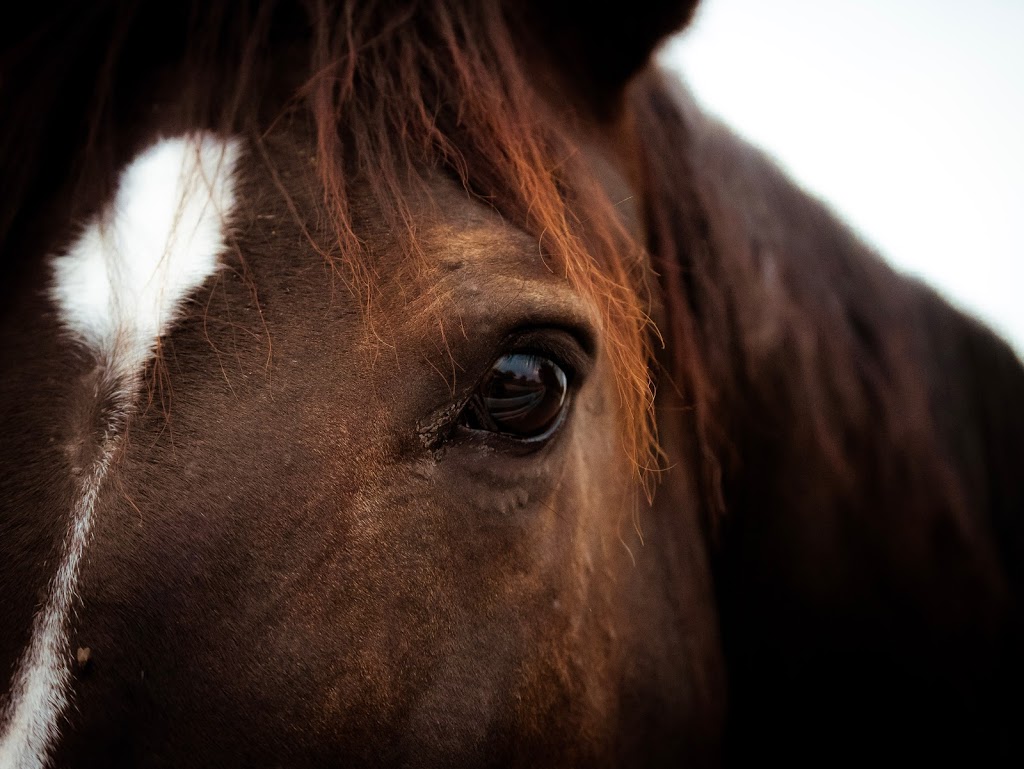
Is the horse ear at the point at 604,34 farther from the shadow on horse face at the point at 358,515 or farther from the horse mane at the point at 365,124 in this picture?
the shadow on horse face at the point at 358,515

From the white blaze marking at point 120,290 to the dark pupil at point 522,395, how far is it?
412 mm

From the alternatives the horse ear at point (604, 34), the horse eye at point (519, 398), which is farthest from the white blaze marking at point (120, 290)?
the horse ear at point (604, 34)

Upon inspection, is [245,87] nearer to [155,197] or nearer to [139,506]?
[155,197]

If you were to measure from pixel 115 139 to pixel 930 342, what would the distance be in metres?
2.11

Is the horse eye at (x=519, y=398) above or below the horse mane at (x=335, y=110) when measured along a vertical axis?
below

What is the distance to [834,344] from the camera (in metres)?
1.85

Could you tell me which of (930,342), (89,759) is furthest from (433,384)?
(930,342)

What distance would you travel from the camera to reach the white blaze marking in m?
0.80

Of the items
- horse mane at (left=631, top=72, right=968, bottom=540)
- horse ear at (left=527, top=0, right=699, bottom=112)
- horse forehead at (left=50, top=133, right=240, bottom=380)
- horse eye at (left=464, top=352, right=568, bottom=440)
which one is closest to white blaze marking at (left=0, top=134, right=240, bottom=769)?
horse forehead at (left=50, top=133, right=240, bottom=380)

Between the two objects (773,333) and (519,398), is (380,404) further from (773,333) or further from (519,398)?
(773,333)

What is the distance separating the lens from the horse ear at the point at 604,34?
4.60 feet

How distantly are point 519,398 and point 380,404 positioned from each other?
0.68 feet

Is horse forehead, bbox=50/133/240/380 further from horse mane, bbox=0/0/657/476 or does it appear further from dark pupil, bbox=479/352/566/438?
dark pupil, bbox=479/352/566/438

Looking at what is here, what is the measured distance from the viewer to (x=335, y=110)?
1.12 m
